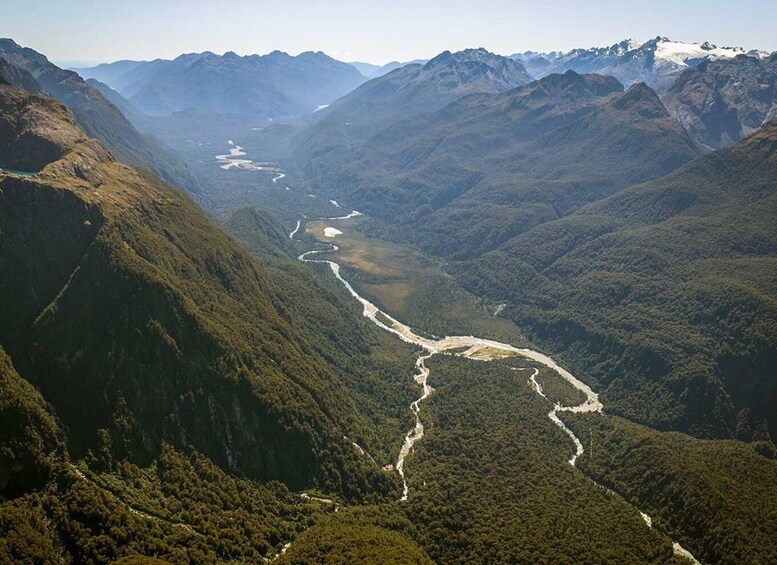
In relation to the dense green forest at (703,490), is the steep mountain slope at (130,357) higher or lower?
higher

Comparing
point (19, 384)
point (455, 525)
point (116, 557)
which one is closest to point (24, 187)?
point (19, 384)

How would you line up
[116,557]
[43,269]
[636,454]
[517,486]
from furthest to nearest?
[636,454], [517,486], [43,269], [116,557]

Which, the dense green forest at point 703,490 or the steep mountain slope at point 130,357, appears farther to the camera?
the dense green forest at point 703,490

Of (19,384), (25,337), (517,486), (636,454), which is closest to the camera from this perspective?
(19,384)

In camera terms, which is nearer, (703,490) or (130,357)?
(130,357)

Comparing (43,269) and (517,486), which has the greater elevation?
(43,269)

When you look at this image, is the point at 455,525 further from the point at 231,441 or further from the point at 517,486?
the point at 231,441

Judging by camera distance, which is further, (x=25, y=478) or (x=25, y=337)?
(x=25, y=337)

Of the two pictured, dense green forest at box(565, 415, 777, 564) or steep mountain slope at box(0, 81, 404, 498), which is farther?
dense green forest at box(565, 415, 777, 564)

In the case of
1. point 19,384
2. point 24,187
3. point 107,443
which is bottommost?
point 107,443

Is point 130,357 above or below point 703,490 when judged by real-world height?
above

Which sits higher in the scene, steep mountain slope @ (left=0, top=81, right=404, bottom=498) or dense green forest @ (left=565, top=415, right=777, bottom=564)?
steep mountain slope @ (left=0, top=81, right=404, bottom=498)
